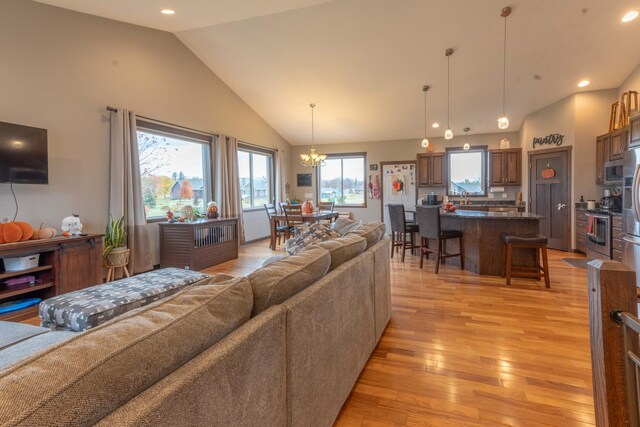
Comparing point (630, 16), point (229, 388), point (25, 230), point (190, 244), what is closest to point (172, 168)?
point (190, 244)

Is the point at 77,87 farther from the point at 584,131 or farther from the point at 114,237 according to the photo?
the point at 584,131

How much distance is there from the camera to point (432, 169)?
8164mm

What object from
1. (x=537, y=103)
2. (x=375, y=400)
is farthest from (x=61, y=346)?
(x=537, y=103)

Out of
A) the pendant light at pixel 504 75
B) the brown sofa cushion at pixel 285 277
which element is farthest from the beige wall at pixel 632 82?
the brown sofa cushion at pixel 285 277

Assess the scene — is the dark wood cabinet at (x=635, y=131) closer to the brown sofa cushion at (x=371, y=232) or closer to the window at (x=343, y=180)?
the brown sofa cushion at (x=371, y=232)

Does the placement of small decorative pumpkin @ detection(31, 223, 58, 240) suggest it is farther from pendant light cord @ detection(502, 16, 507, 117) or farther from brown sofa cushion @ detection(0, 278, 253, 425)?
pendant light cord @ detection(502, 16, 507, 117)

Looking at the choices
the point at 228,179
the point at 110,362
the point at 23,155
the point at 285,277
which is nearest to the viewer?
the point at 110,362

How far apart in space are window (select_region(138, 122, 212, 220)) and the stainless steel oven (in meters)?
6.59

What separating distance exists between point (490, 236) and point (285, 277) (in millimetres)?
4117

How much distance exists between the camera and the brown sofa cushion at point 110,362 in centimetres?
54

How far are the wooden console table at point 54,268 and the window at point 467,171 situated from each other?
24.2 feet

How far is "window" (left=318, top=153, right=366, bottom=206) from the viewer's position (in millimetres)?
9102

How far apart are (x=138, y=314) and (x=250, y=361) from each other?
1.13 feet

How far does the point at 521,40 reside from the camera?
4.74 m
